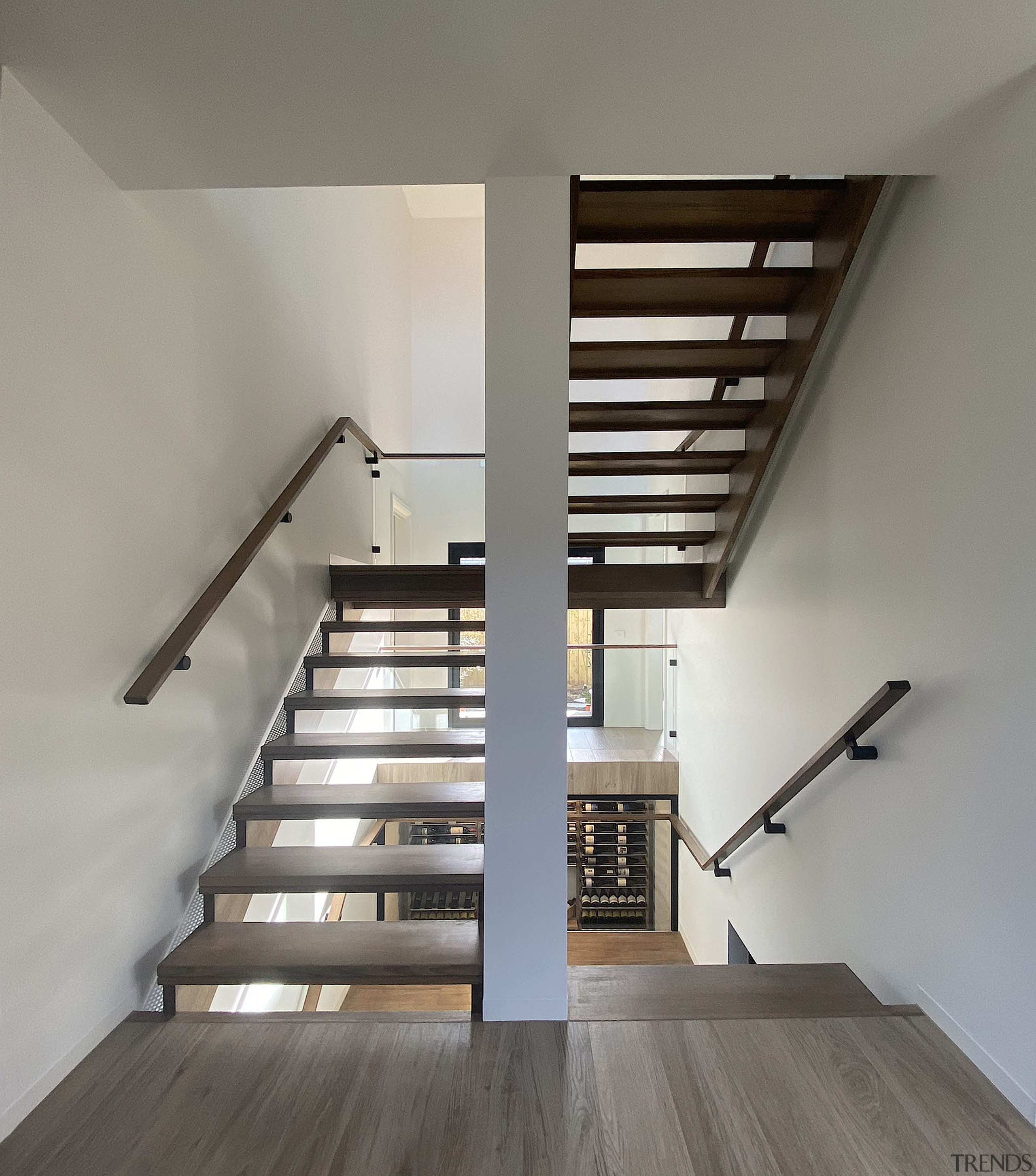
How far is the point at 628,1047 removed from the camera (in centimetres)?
179

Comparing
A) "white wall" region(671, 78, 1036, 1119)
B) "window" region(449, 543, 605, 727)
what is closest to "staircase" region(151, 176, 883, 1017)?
→ "white wall" region(671, 78, 1036, 1119)

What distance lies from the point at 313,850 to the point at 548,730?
3.77ft

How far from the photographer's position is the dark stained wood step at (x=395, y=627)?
147 inches

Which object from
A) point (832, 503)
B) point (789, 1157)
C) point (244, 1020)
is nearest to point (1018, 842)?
point (789, 1157)

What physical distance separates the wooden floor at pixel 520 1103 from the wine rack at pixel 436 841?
467 cm

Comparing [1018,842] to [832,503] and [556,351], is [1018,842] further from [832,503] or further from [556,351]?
[556,351]

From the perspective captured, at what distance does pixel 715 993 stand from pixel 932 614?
1.27m

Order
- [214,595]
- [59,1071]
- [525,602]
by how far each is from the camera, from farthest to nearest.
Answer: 1. [214,595]
2. [525,602]
3. [59,1071]

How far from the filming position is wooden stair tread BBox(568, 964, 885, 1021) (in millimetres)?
1932

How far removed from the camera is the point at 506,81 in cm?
156

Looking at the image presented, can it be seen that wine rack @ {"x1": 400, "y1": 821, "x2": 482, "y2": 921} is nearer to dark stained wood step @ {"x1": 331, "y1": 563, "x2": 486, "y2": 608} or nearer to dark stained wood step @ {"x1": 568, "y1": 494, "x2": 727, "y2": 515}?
dark stained wood step @ {"x1": 331, "y1": 563, "x2": 486, "y2": 608}

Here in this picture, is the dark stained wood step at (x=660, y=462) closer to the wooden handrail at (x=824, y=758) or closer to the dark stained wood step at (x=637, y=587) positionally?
the dark stained wood step at (x=637, y=587)

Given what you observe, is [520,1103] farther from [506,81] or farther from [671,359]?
[671,359]

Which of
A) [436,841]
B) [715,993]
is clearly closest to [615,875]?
[436,841]
